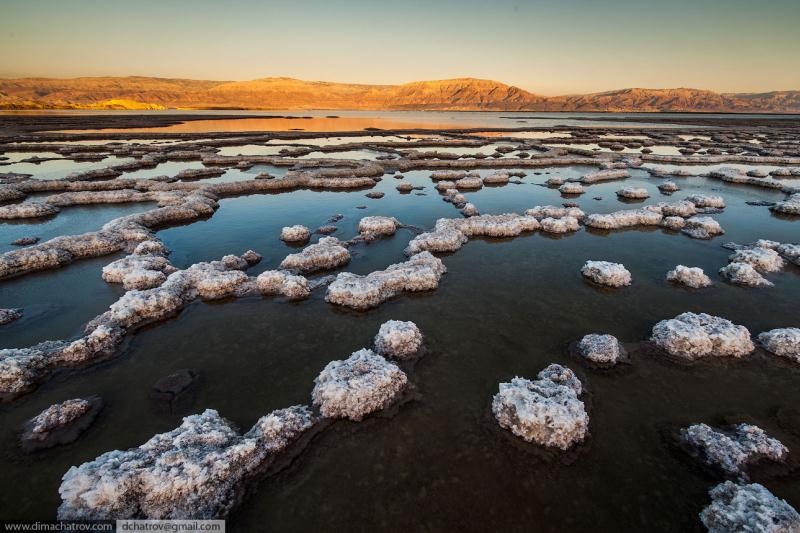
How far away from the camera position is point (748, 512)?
20.0 ft

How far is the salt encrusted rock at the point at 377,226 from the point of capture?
20859mm

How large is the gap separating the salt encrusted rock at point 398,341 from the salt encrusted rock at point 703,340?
7.70 meters

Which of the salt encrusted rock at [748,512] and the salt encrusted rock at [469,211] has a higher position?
the salt encrusted rock at [469,211]

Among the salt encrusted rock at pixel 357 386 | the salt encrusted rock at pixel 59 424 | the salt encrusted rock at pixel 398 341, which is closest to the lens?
the salt encrusted rock at pixel 59 424

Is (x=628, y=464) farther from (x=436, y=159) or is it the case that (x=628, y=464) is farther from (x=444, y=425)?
(x=436, y=159)

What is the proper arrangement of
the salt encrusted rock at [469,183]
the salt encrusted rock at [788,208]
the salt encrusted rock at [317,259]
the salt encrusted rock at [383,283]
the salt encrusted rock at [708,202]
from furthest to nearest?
the salt encrusted rock at [469,183] → the salt encrusted rock at [708,202] → the salt encrusted rock at [788,208] → the salt encrusted rock at [317,259] → the salt encrusted rock at [383,283]

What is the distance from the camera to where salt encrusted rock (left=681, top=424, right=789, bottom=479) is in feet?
24.2

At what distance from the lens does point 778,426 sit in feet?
27.4

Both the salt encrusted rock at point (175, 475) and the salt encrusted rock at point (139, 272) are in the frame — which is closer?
the salt encrusted rock at point (175, 475)

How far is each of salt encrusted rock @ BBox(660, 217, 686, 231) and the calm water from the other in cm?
464

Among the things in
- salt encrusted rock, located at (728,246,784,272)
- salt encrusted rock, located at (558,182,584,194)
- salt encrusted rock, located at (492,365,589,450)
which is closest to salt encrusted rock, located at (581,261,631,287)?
salt encrusted rock, located at (728,246,784,272)

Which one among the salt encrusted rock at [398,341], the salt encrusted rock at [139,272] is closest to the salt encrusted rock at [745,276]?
the salt encrusted rock at [398,341]

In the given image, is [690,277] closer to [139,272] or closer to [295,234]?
[295,234]

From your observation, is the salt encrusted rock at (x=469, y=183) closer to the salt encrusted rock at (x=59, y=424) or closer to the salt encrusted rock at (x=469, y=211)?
the salt encrusted rock at (x=469, y=211)
